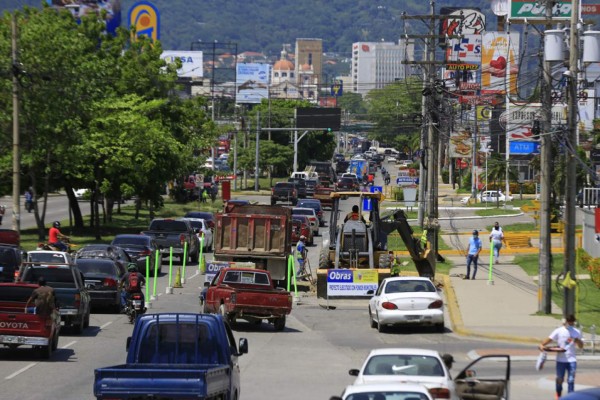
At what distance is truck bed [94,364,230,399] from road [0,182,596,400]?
5.02 m

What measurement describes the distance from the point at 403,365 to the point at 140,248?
2626 cm

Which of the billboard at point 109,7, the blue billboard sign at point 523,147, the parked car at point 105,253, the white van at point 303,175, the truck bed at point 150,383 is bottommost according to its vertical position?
the parked car at point 105,253

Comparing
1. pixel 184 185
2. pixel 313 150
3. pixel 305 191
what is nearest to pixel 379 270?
pixel 305 191

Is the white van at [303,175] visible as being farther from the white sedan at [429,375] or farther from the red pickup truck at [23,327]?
the white sedan at [429,375]

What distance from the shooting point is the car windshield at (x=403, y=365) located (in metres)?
16.6

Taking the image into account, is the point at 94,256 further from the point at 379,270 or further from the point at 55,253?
the point at 379,270

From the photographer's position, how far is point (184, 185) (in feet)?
311

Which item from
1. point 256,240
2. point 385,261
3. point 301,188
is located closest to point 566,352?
point 385,261

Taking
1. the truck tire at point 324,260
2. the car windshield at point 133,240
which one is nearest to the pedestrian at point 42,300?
the truck tire at point 324,260

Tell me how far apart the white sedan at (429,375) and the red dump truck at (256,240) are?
2164 centimetres

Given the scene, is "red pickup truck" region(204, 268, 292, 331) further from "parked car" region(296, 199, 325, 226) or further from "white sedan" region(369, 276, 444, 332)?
"parked car" region(296, 199, 325, 226)

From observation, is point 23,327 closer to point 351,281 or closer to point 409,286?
point 409,286

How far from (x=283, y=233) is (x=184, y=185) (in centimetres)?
5661

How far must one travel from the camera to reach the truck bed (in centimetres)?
1436
